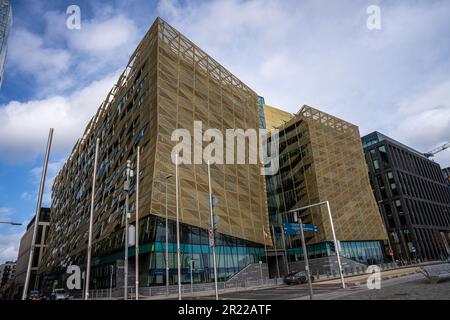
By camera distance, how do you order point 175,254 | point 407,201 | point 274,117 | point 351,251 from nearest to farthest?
point 175,254 → point 351,251 → point 274,117 → point 407,201

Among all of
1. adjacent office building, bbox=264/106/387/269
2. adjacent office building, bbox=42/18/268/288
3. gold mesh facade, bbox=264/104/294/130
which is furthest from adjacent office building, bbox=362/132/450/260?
adjacent office building, bbox=42/18/268/288

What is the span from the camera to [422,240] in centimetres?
8531

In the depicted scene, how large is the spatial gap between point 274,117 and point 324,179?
90.5 ft

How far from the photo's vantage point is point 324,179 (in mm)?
61281

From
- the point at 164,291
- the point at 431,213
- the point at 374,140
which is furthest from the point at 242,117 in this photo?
the point at 431,213

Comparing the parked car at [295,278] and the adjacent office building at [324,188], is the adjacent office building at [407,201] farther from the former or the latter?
the parked car at [295,278]

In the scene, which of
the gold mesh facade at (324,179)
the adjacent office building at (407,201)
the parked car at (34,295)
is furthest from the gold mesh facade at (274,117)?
the parked car at (34,295)

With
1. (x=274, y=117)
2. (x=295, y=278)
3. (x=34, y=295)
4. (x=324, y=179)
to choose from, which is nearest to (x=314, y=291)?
(x=295, y=278)

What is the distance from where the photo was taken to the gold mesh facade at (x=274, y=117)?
265ft

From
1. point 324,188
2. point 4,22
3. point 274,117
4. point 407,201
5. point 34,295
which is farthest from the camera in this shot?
point 4,22

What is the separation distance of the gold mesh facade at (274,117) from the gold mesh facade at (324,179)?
8589 mm

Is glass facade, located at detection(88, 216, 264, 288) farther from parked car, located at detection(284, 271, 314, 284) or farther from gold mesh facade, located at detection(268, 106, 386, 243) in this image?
gold mesh facade, located at detection(268, 106, 386, 243)

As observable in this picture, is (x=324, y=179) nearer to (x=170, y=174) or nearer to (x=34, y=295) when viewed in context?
(x=170, y=174)
